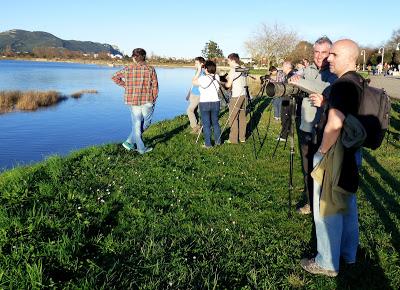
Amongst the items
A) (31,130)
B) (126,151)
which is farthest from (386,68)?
(126,151)

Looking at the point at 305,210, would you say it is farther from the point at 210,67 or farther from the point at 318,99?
the point at 210,67

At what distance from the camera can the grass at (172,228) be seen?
370cm

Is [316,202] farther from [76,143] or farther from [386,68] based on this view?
[386,68]

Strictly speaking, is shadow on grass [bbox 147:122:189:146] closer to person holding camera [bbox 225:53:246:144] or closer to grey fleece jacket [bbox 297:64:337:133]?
person holding camera [bbox 225:53:246:144]

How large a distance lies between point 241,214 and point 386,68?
71339mm

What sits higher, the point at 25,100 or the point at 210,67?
the point at 210,67

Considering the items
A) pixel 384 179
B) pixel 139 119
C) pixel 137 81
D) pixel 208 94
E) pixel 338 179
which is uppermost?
pixel 137 81

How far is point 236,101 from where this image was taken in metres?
9.62

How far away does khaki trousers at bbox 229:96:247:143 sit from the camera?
31.7 feet

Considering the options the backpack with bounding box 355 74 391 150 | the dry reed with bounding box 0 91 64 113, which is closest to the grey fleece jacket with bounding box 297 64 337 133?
the backpack with bounding box 355 74 391 150

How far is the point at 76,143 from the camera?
52.3 ft

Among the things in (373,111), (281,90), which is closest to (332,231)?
(373,111)

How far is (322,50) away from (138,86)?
453 centimetres

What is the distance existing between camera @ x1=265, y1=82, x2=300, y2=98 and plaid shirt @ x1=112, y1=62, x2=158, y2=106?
4.07 m
